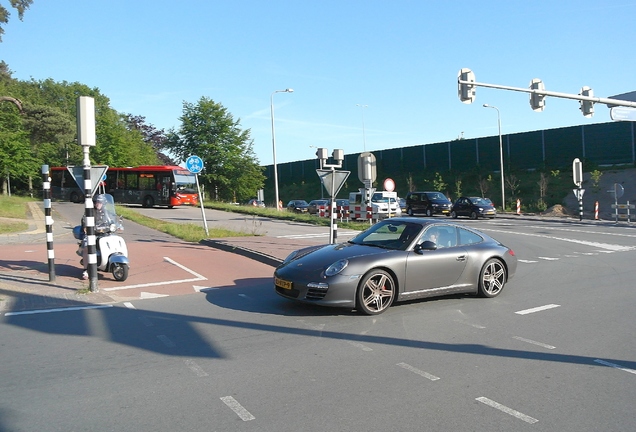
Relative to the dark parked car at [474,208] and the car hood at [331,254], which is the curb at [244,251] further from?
the dark parked car at [474,208]

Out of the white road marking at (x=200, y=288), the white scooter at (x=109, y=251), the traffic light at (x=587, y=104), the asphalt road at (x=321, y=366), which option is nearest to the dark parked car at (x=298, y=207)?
the traffic light at (x=587, y=104)

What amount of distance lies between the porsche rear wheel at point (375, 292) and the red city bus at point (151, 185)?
35.2 metres

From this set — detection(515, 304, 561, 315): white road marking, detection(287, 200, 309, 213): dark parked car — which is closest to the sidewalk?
detection(515, 304, 561, 315): white road marking

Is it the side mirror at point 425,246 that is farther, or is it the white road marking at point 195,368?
the side mirror at point 425,246

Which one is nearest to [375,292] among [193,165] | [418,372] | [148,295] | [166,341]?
[418,372]

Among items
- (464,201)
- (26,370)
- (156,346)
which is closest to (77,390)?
(26,370)

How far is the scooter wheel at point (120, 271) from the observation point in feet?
35.7

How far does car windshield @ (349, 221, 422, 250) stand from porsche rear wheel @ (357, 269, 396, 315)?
65 cm

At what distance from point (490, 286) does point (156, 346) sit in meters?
5.60

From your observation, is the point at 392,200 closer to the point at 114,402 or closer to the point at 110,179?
the point at 110,179

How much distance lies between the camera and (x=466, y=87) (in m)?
20.3

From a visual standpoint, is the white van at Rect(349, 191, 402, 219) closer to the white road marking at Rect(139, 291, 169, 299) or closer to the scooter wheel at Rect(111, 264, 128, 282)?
the scooter wheel at Rect(111, 264, 128, 282)

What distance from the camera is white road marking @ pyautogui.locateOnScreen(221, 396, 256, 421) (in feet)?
14.5

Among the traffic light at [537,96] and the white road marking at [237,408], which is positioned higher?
the traffic light at [537,96]
